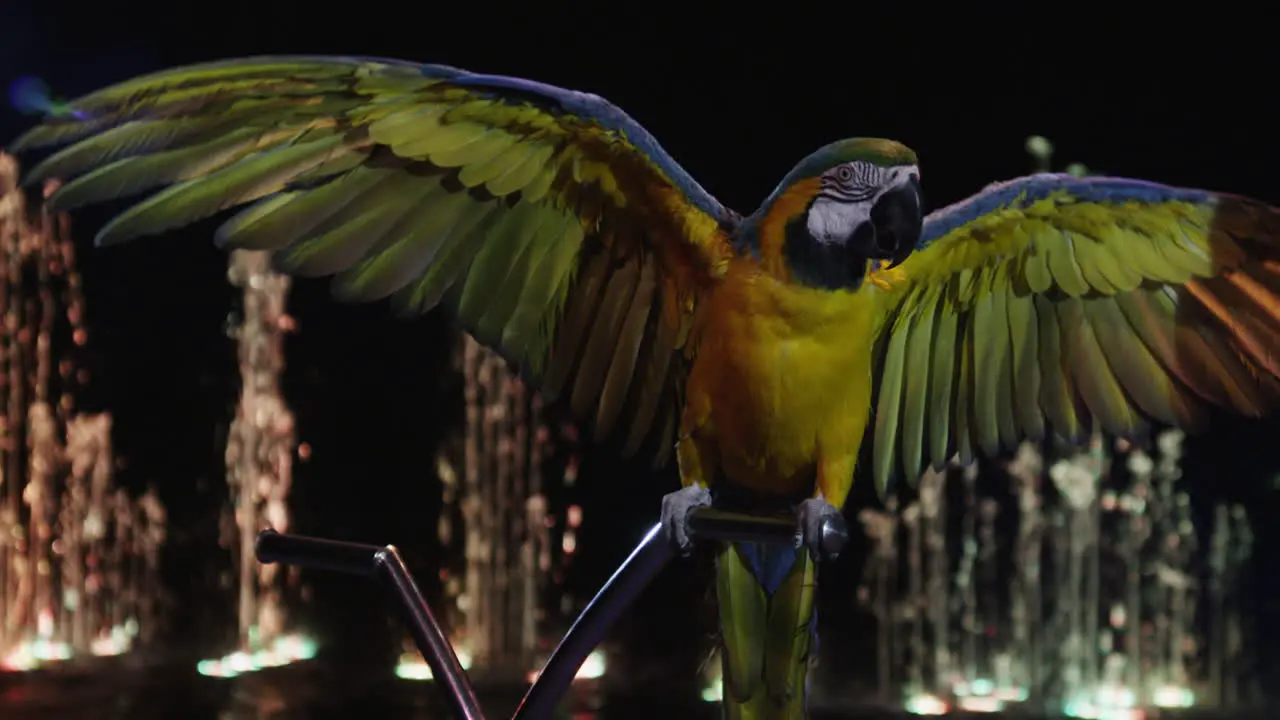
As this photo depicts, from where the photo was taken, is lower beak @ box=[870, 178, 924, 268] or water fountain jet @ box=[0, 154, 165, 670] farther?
water fountain jet @ box=[0, 154, 165, 670]

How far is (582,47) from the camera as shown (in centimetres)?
427

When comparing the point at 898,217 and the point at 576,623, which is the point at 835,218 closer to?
the point at 898,217

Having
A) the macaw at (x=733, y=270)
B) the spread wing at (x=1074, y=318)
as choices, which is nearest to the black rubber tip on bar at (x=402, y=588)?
the macaw at (x=733, y=270)

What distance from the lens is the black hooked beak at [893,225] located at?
1183mm

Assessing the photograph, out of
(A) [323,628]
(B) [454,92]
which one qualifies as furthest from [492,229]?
(A) [323,628]

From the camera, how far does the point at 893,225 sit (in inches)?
46.8

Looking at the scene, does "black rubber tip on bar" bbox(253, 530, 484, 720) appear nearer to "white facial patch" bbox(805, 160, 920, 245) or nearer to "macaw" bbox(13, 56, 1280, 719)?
"macaw" bbox(13, 56, 1280, 719)

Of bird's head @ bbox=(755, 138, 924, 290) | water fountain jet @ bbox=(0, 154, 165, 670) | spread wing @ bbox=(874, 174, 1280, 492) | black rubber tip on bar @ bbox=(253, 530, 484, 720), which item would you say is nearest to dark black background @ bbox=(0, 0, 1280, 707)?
water fountain jet @ bbox=(0, 154, 165, 670)

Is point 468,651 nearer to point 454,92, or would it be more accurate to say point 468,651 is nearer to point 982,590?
point 982,590

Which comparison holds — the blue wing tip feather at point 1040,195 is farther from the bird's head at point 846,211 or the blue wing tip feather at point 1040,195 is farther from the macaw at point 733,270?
the bird's head at point 846,211

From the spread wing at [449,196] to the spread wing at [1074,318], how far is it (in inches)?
10.1

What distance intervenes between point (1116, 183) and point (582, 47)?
Result: 305 centimetres

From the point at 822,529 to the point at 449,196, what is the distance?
52 cm

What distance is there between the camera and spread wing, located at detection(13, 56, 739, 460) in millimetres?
1162
